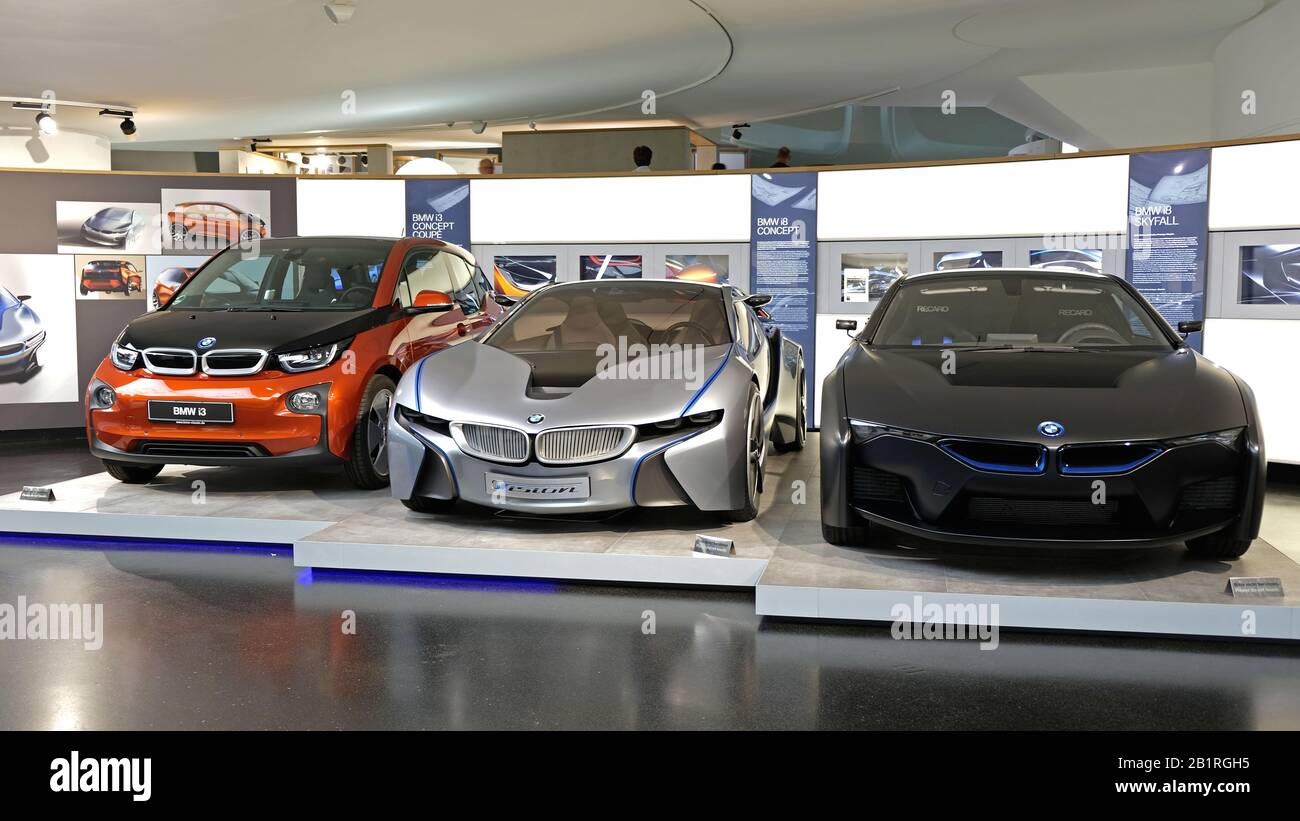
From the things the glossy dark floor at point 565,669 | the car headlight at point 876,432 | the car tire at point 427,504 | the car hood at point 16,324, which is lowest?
the glossy dark floor at point 565,669

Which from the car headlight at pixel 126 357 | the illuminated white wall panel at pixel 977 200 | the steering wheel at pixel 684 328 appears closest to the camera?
the steering wheel at pixel 684 328

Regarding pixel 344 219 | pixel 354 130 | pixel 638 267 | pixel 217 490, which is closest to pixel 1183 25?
pixel 638 267

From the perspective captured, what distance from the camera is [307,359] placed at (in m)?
5.79

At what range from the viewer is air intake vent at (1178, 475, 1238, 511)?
398 cm

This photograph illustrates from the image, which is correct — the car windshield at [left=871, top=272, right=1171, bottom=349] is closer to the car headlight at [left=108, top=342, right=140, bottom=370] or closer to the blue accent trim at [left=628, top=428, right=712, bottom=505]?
the blue accent trim at [left=628, top=428, right=712, bottom=505]

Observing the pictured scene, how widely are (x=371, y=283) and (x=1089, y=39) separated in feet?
27.9

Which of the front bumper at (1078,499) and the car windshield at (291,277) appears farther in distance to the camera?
the car windshield at (291,277)

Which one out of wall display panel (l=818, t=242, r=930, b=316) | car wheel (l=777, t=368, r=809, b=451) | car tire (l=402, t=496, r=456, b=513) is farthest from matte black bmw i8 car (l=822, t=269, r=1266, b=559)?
wall display panel (l=818, t=242, r=930, b=316)

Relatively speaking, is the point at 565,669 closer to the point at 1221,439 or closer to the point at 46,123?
the point at 1221,439

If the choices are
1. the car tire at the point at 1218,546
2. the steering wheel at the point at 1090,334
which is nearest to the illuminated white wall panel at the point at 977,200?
the steering wheel at the point at 1090,334

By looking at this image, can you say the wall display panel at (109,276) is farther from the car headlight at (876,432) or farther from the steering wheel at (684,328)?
the car headlight at (876,432)

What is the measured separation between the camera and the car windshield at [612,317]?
5625 mm

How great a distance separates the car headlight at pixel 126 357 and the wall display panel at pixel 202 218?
3907 millimetres
